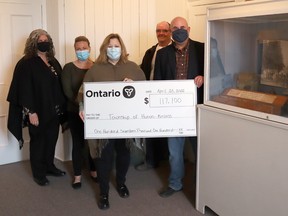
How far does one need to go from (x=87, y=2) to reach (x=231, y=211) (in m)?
2.60

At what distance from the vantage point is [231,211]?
2.42m

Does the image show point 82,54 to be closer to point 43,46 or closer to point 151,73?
point 43,46

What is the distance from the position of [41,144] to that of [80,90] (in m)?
0.81

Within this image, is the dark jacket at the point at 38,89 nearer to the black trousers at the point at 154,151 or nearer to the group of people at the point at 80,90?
the group of people at the point at 80,90

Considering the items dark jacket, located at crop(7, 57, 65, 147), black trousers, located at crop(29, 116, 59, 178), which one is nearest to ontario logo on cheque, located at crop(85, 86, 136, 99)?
dark jacket, located at crop(7, 57, 65, 147)

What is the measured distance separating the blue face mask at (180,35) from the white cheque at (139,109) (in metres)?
0.34

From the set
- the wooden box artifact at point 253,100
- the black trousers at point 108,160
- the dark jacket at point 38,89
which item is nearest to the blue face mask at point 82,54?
the dark jacket at point 38,89

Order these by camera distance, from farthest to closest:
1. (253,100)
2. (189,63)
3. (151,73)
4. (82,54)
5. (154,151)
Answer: (154,151), (151,73), (82,54), (189,63), (253,100)

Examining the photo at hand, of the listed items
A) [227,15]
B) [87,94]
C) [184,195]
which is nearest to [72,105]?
[87,94]

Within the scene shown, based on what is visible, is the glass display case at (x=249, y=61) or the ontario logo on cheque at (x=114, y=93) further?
the ontario logo on cheque at (x=114, y=93)

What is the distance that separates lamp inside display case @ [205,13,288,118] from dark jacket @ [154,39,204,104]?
230 mm

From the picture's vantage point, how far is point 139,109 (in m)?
2.69

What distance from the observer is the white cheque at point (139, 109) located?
264 centimetres

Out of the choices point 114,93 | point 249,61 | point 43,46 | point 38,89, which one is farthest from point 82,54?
point 249,61
